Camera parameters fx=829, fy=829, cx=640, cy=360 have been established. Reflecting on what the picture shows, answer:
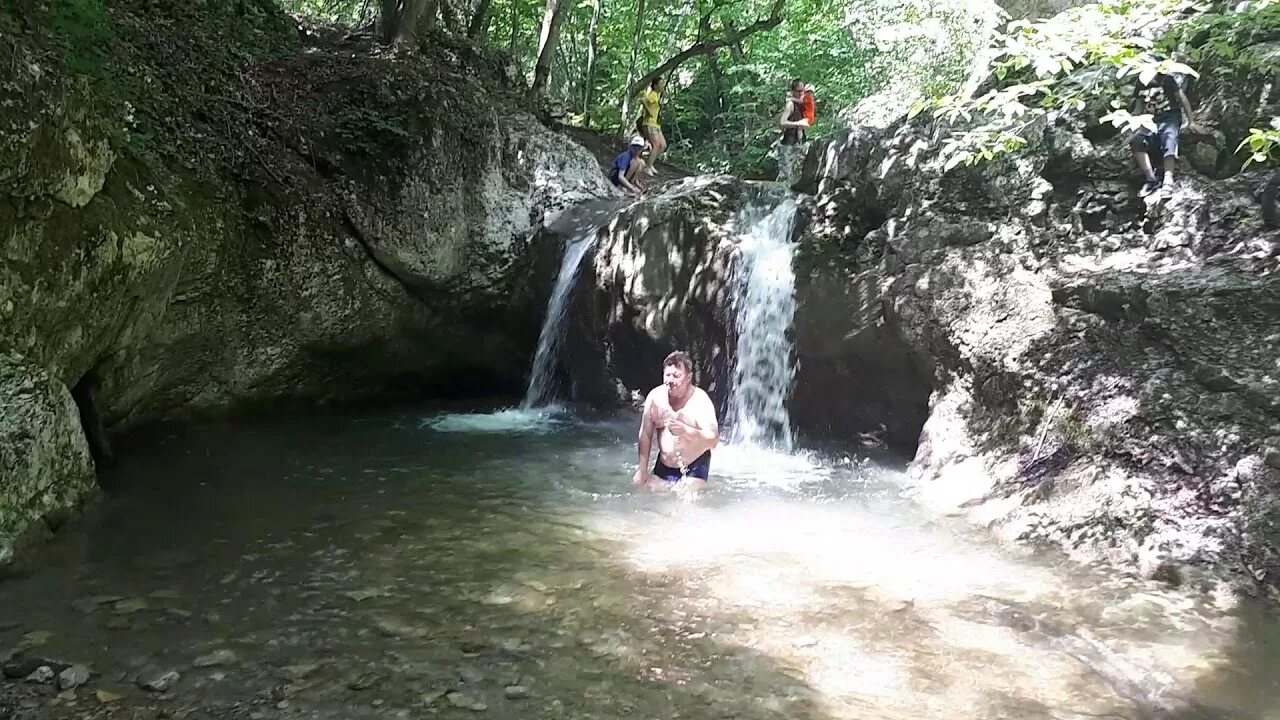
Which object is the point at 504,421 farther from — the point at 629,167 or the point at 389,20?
the point at 389,20

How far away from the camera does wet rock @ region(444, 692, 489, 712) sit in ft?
10.2

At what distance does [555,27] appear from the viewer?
1279 cm

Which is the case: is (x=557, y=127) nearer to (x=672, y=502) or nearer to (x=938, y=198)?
(x=938, y=198)

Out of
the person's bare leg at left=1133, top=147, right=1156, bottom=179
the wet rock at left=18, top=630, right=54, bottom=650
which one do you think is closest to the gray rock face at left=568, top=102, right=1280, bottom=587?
the person's bare leg at left=1133, top=147, right=1156, bottom=179

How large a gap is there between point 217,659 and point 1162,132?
7344 millimetres

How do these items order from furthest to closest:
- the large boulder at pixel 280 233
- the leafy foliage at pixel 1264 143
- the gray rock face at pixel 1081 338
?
the large boulder at pixel 280 233 → the gray rock face at pixel 1081 338 → the leafy foliage at pixel 1264 143

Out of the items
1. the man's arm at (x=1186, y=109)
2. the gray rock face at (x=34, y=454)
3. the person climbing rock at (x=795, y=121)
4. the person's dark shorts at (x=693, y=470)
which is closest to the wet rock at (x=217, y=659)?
the gray rock face at (x=34, y=454)

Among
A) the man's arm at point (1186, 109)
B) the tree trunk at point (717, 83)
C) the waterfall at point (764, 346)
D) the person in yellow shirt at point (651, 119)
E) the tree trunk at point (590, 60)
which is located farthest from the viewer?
the tree trunk at point (717, 83)

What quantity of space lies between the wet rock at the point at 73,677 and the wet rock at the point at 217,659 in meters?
0.38

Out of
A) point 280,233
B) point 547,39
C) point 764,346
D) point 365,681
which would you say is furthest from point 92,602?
point 547,39

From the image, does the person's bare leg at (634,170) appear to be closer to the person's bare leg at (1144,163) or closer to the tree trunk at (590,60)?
the tree trunk at (590,60)

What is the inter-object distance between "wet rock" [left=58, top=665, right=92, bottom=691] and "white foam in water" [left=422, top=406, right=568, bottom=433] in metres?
5.33

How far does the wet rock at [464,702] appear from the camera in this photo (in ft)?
10.2

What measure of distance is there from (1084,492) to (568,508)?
3366 mm
